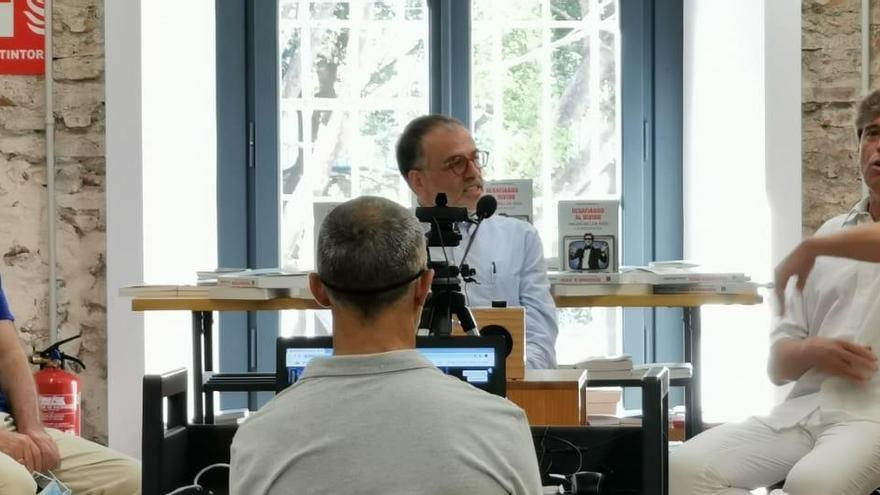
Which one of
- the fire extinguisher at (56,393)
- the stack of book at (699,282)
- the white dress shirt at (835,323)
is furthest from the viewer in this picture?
the fire extinguisher at (56,393)

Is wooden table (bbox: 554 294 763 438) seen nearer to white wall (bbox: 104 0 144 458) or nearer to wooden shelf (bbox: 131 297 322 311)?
wooden shelf (bbox: 131 297 322 311)

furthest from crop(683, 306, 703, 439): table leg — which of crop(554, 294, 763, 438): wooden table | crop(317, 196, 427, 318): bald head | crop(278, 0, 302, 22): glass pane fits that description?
crop(317, 196, 427, 318): bald head

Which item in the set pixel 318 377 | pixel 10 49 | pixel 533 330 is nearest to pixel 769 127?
pixel 533 330

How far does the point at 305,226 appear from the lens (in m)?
5.54

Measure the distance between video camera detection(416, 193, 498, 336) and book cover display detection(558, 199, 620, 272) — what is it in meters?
1.58

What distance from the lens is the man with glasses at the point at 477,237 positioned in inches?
143

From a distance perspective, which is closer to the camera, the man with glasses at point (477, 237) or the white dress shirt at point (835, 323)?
the white dress shirt at point (835, 323)

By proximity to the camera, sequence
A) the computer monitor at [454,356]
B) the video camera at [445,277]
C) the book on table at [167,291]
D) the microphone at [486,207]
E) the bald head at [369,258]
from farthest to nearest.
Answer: the book on table at [167,291] → the microphone at [486,207] → the video camera at [445,277] → the computer monitor at [454,356] → the bald head at [369,258]

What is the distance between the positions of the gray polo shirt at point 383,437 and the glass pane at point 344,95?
398 cm

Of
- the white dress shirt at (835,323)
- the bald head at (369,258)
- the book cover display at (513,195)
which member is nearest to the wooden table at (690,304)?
the book cover display at (513,195)

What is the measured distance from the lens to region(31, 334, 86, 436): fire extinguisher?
421 centimetres

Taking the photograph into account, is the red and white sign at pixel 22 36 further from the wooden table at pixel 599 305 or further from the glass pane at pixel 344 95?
the wooden table at pixel 599 305

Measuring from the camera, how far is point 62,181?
4.77 metres

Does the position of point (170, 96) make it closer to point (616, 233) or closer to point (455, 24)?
point (455, 24)
